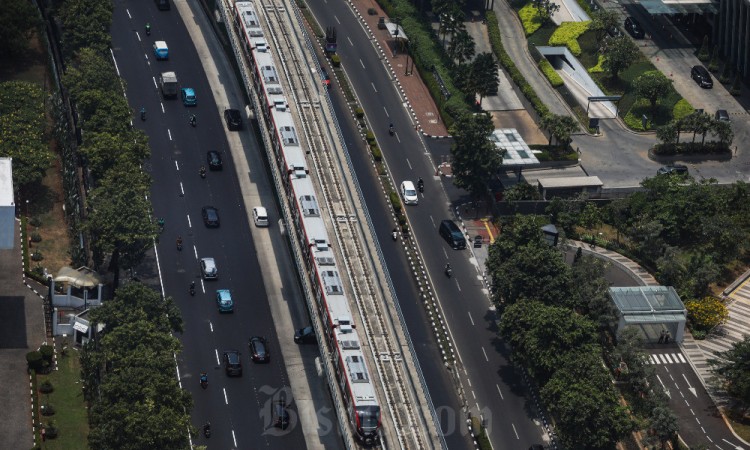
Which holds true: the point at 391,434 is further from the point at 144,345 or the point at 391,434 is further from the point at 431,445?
the point at 144,345

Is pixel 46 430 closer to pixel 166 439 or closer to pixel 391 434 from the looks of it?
pixel 166 439

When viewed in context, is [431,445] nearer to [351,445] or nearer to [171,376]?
[351,445]

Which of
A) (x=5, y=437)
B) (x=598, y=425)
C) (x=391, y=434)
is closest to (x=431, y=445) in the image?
(x=391, y=434)

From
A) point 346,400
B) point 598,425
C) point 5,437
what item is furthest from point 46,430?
point 598,425

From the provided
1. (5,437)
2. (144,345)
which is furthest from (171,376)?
(5,437)

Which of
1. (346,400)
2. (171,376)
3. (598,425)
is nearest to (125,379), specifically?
(171,376)
